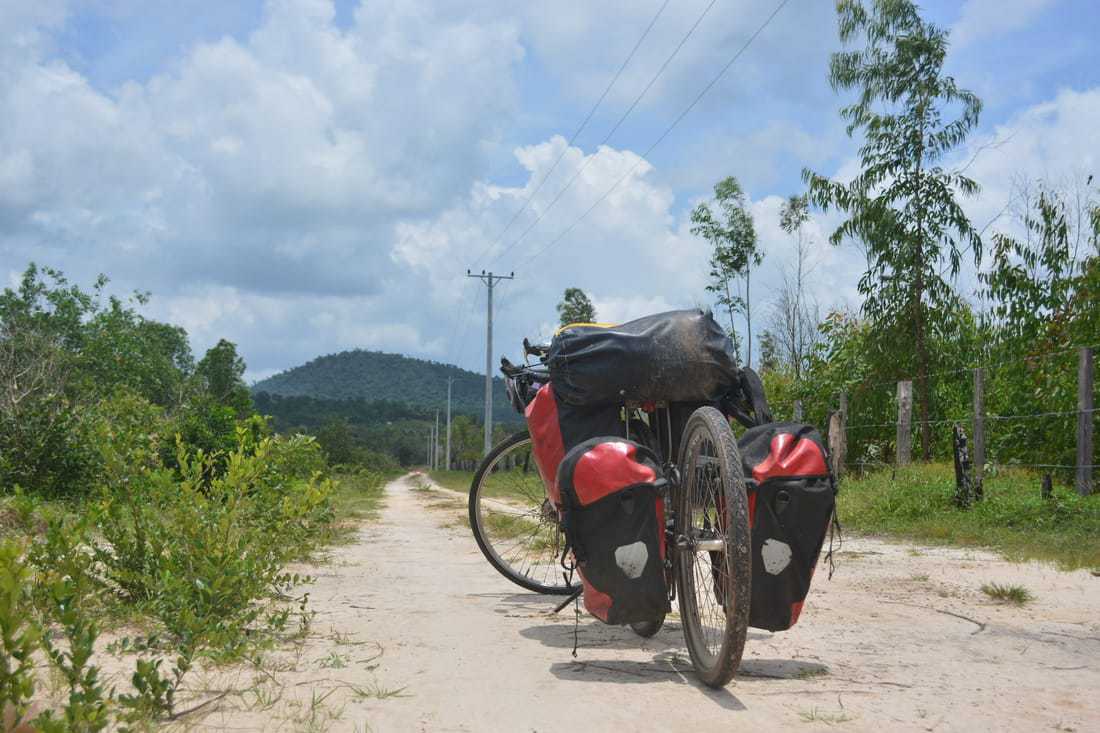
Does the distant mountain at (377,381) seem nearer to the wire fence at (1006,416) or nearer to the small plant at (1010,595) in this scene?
the wire fence at (1006,416)

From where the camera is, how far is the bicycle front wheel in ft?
17.5

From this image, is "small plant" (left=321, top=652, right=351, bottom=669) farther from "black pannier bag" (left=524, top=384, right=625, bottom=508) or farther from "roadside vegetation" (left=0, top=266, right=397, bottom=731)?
"black pannier bag" (left=524, top=384, right=625, bottom=508)

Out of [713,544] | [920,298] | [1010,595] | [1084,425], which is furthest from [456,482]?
[713,544]

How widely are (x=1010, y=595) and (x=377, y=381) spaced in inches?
7237

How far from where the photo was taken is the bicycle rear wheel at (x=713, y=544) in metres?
2.90

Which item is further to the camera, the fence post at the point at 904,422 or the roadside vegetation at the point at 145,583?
the fence post at the point at 904,422

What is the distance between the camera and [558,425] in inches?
164

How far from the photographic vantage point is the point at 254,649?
3.37 m

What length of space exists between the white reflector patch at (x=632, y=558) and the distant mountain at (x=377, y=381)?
15821 cm

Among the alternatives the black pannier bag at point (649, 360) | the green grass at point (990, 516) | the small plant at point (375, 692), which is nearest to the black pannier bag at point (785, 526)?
the black pannier bag at point (649, 360)

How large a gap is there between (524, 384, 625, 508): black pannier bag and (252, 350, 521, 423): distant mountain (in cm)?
15721


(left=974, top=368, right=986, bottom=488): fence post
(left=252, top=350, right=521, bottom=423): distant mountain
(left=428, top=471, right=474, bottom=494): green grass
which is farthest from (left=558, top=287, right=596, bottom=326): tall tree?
(left=252, top=350, right=521, bottom=423): distant mountain

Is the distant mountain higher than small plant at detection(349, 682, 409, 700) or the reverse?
higher

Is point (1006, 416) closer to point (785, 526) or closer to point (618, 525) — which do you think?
point (785, 526)
